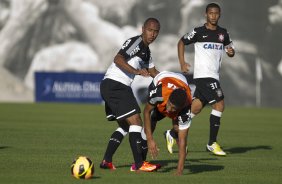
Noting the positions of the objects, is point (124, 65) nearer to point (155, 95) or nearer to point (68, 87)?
point (155, 95)

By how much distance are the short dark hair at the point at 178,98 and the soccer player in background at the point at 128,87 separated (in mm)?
819

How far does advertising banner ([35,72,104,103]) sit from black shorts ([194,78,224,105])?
20453mm

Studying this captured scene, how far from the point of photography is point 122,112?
11.1m

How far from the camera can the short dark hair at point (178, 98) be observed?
10086 mm

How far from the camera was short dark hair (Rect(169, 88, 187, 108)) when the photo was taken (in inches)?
397

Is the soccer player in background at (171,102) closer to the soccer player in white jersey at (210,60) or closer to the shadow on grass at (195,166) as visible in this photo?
the shadow on grass at (195,166)

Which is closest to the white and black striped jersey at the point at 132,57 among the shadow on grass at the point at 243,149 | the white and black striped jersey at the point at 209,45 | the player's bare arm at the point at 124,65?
the player's bare arm at the point at 124,65

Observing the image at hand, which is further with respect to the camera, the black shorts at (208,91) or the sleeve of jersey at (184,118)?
the black shorts at (208,91)

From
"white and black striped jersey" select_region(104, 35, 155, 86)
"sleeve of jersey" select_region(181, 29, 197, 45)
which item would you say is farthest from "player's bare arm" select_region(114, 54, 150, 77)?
"sleeve of jersey" select_region(181, 29, 197, 45)

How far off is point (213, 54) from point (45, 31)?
3352 cm

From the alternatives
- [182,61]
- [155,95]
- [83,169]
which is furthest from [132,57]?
[182,61]

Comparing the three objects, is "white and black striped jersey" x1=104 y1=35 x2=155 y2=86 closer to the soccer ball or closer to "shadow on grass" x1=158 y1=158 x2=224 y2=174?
"shadow on grass" x1=158 y1=158 x2=224 y2=174

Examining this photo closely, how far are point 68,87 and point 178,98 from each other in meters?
26.3

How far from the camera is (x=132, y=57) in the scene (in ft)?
37.2
